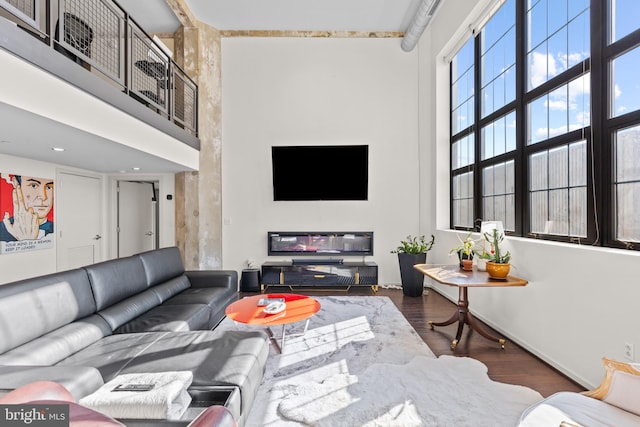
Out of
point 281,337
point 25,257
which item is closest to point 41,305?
point 281,337

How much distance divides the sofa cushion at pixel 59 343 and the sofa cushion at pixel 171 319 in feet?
0.67

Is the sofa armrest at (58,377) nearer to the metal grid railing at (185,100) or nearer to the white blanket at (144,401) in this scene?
the white blanket at (144,401)

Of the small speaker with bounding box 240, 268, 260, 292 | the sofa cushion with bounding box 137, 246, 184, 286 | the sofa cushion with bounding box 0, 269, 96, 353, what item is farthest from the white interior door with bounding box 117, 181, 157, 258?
the sofa cushion with bounding box 0, 269, 96, 353

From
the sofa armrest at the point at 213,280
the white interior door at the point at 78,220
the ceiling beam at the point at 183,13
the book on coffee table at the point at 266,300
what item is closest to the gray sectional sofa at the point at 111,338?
the book on coffee table at the point at 266,300

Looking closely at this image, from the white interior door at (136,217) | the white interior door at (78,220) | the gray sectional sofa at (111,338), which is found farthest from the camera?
the white interior door at (136,217)

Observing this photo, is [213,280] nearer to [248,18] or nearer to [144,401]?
[144,401]

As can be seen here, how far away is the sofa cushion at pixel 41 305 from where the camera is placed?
1.87 metres

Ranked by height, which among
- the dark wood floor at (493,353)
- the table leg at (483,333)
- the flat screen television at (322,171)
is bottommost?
the dark wood floor at (493,353)

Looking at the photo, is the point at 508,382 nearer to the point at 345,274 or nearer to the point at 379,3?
the point at 345,274

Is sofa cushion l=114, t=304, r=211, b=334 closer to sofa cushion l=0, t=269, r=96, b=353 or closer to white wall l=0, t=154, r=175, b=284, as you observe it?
sofa cushion l=0, t=269, r=96, b=353

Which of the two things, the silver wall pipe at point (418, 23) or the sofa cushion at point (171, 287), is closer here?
the sofa cushion at point (171, 287)

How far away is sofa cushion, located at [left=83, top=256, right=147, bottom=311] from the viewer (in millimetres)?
2650

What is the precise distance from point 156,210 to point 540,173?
6584 mm

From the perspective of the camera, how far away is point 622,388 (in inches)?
56.6
